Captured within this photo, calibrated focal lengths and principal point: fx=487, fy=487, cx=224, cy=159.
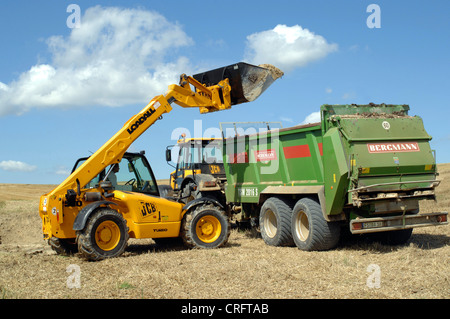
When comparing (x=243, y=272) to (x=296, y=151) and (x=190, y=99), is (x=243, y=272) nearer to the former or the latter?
(x=296, y=151)

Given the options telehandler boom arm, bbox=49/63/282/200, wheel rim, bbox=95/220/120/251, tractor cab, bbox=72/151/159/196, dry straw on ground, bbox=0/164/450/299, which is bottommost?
dry straw on ground, bbox=0/164/450/299

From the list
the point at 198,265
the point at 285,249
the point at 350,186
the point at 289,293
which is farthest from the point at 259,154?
the point at 289,293

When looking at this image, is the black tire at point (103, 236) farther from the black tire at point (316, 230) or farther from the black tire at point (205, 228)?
the black tire at point (316, 230)

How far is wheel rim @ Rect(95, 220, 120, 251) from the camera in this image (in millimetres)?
8898

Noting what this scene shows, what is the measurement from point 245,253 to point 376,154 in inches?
121

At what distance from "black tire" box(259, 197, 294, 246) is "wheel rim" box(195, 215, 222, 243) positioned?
1.30 m

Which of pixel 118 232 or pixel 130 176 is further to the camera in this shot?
pixel 130 176

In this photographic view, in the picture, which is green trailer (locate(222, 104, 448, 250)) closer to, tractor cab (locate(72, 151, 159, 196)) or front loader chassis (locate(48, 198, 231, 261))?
front loader chassis (locate(48, 198, 231, 261))

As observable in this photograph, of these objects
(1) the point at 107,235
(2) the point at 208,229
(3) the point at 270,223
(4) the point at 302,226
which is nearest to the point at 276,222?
(3) the point at 270,223

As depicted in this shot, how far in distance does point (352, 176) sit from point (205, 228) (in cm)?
333

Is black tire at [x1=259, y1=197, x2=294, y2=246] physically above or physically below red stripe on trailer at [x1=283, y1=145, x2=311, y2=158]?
below

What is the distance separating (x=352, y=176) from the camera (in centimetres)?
836

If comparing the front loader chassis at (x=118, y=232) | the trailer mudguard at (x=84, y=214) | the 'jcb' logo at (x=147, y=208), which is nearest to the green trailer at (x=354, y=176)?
the front loader chassis at (x=118, y=232)

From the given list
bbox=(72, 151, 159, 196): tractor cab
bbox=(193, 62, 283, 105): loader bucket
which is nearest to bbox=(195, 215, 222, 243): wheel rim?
bbox=(72, 151, 159, 196): tractor cab
